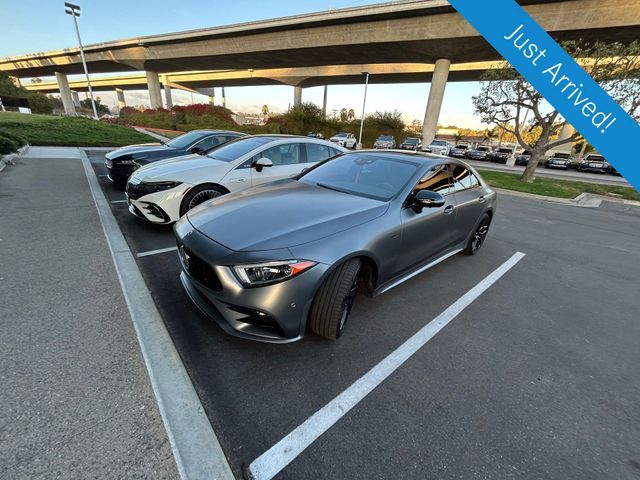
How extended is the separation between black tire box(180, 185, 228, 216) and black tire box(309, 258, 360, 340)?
3.10m

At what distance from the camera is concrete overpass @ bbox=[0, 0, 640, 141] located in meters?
18.4

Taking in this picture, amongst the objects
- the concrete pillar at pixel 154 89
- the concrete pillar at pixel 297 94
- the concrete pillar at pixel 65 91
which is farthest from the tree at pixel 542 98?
the concrete pillar at pixel 65 91

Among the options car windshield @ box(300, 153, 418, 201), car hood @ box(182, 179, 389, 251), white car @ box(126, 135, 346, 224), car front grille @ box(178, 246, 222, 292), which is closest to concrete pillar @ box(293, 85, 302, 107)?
white car @ box(126, 135, 346, 224)

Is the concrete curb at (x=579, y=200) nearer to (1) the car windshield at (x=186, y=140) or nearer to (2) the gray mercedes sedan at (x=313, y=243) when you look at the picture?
(2) the gray mercedes sedan at (x=313, y=243)

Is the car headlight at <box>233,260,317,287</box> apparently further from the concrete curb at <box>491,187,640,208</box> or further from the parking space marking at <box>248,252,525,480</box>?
→ the concrete curb at <box>491,187,640,208</box>

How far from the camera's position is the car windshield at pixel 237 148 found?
5.16 m

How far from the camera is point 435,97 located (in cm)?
2827

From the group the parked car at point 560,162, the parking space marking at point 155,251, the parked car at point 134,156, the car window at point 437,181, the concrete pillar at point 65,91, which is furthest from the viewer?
the concrete pillar at point 65,91

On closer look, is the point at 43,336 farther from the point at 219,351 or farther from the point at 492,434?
the point at 492,434

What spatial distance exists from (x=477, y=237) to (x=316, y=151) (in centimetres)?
324

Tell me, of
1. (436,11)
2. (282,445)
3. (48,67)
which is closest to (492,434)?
(282,445)

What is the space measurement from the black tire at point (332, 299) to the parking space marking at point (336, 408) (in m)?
0.45

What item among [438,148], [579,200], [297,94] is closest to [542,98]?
[579,200]

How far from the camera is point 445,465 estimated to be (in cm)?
171
